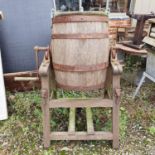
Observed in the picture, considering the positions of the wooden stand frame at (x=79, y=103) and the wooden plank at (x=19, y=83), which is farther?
the wooden plank at (x=19, y=83)

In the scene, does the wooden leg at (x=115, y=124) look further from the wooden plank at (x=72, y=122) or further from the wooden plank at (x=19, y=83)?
the wooden plank at (x=19, y=83)

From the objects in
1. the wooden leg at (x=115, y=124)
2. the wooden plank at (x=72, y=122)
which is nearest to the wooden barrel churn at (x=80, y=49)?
the wooden leg at (x=115, y=124)

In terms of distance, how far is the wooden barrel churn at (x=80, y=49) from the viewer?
2021mm

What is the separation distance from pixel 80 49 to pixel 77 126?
0.97 m

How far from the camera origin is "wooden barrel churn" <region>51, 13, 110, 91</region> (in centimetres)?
202

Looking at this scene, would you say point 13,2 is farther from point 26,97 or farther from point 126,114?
point 126,114

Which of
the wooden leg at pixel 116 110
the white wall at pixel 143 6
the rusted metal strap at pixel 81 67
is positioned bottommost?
the wooden leg at pixel 116 110

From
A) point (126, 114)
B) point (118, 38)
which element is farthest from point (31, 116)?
point (118, 38)

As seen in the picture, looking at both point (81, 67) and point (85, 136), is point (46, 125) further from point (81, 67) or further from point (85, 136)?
point (81, 67)

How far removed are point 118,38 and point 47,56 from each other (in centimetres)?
249

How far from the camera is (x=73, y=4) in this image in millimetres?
3750

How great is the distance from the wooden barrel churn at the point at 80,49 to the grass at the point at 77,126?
61 centimetres

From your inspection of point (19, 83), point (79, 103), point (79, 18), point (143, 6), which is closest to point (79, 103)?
point (79, 103)

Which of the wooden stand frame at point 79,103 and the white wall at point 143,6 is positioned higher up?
the white wall at point 143,6
